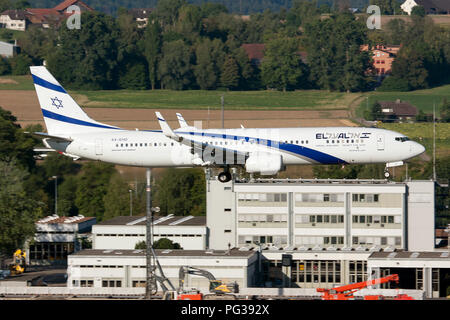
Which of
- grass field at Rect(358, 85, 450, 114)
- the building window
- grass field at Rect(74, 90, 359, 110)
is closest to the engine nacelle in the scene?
the building window

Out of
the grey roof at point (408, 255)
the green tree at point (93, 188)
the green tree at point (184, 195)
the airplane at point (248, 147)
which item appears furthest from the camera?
the green tree at point (184, 195)

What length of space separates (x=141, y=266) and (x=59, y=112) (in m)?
17.4

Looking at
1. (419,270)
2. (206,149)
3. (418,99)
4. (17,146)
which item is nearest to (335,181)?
(419,270)

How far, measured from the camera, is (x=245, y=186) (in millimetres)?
93000

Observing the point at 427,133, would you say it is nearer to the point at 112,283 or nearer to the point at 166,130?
the point at 112,283

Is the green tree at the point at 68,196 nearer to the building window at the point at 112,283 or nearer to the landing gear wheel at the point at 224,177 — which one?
the building window at the point at 112,283

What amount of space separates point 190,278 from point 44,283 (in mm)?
17812

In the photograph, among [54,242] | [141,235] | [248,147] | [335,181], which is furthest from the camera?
[54,242]

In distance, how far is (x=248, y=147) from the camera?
204 feet

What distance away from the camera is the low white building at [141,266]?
75250mm

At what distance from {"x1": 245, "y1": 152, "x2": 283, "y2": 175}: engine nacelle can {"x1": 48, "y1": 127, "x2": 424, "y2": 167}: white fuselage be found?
0.42m

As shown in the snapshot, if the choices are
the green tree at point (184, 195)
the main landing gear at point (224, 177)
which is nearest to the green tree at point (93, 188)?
the green tree at point (184, 195)

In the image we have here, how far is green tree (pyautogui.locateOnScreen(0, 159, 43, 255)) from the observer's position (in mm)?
90500

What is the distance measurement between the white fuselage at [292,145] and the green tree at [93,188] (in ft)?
38.8
